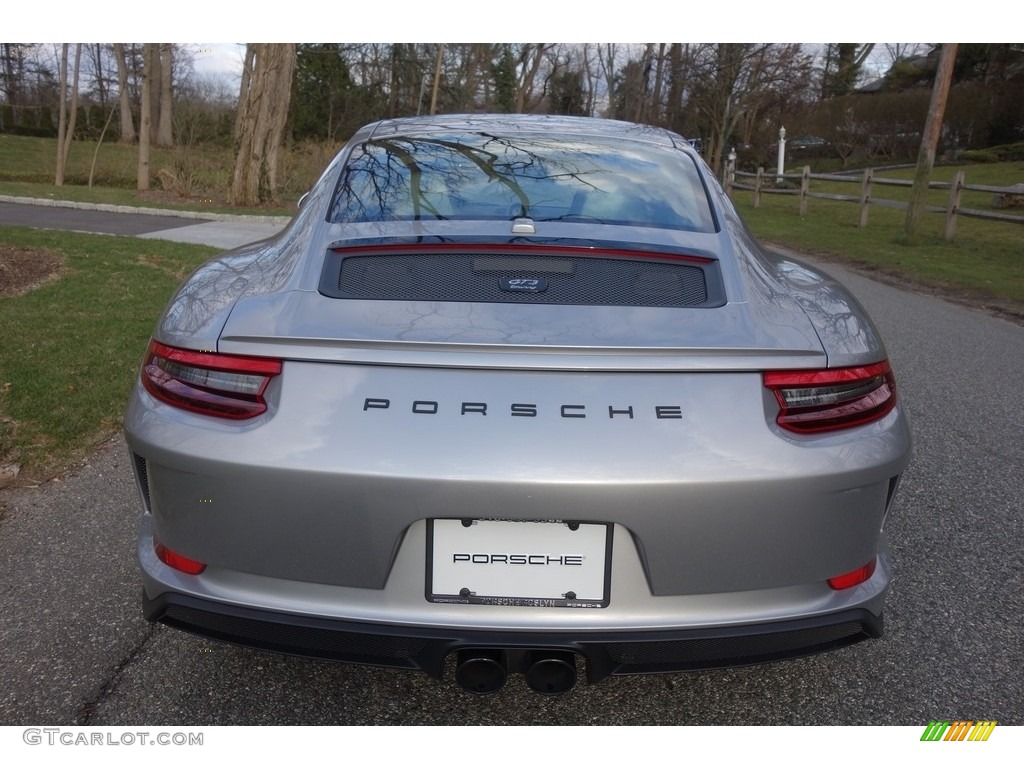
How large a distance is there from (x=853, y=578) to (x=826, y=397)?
1.50 ft

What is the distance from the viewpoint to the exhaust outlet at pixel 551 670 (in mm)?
1850

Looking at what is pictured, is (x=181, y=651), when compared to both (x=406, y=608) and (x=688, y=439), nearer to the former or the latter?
(x=406, y=608)

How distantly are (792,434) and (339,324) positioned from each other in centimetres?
106

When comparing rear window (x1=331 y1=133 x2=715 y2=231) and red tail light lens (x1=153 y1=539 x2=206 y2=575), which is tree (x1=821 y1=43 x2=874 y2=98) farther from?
red tail light lens (x1=153 y1=539 x2=206 y2=575)

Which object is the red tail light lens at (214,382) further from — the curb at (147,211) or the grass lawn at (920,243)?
the curb at (147,211)

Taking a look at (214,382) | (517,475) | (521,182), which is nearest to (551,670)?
(517,475)

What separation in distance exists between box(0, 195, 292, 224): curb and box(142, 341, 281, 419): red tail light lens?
14.6 m

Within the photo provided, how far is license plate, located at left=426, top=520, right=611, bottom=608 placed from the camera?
1.79 meters

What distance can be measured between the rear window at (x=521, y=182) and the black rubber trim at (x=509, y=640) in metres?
1.19

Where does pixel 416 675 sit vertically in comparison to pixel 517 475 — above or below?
below

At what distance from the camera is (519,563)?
5.95ft

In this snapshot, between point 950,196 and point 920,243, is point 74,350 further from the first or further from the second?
point 950,196

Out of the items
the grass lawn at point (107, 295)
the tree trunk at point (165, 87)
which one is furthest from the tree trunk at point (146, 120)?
the tree trunk at point (165, 87)

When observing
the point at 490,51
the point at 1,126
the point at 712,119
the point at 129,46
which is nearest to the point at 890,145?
the point at 712,119
